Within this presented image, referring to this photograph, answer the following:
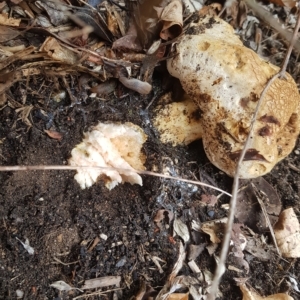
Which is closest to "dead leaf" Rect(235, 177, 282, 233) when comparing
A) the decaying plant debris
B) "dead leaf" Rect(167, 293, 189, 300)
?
the decaying plant debris

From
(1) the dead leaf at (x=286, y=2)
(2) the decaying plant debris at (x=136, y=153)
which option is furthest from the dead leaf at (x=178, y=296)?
(1) the dead leaf at (x=286, y=2)

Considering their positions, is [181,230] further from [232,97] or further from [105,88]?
[105,88]

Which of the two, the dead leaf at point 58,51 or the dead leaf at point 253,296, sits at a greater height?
the dead leaf at point 58,51

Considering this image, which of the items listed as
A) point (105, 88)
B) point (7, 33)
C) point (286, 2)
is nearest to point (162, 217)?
point (105, 88)

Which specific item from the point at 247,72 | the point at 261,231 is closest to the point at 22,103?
the point at 247,72

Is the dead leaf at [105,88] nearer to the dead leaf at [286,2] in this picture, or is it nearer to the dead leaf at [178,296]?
the dead leaf at [178,296]

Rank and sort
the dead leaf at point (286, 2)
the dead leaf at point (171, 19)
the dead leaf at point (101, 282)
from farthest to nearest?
the dead leaf at point (286, 2), the dead leaf at point (171, 19), the dead leaf at point (101, 282)

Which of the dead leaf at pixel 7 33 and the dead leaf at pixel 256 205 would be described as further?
the dead leaf at pixel 256 205

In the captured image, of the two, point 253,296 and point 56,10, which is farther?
point 56,10
